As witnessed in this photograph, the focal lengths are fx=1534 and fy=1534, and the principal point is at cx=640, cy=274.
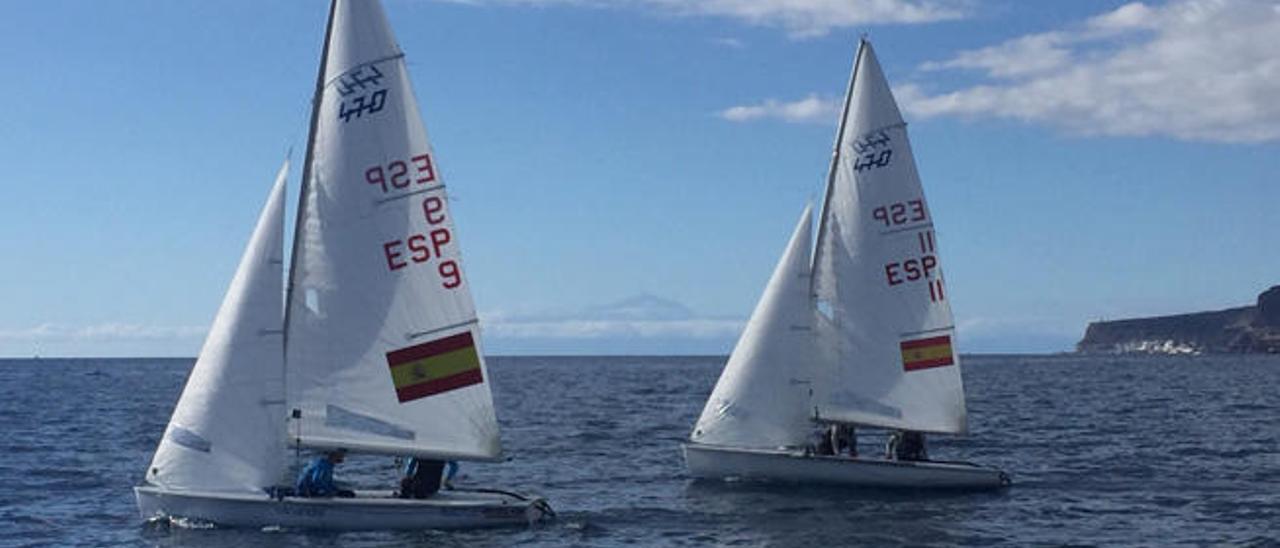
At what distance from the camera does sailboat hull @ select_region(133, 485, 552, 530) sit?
87.2ft

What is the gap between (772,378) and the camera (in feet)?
117

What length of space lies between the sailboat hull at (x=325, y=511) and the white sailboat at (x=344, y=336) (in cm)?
3

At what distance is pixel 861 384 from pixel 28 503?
750 inches

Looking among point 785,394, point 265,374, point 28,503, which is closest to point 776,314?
point 785,394

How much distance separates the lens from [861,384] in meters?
36.2

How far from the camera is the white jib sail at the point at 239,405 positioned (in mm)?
26703

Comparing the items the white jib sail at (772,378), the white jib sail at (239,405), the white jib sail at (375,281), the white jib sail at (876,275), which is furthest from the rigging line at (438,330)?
the white jib sail at (876,275)

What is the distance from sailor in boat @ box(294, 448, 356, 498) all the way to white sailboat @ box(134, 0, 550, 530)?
20cm

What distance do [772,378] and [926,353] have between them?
13.1 feet

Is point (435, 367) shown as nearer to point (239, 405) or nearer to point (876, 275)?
point (239, 405)

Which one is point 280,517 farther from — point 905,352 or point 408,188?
point 905,352

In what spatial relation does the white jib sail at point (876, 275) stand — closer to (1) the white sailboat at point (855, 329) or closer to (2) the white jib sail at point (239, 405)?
(1) the white sailboat at point (855, 329)

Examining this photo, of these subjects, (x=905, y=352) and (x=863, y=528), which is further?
(x=905, y=352)

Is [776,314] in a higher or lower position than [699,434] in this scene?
higher
